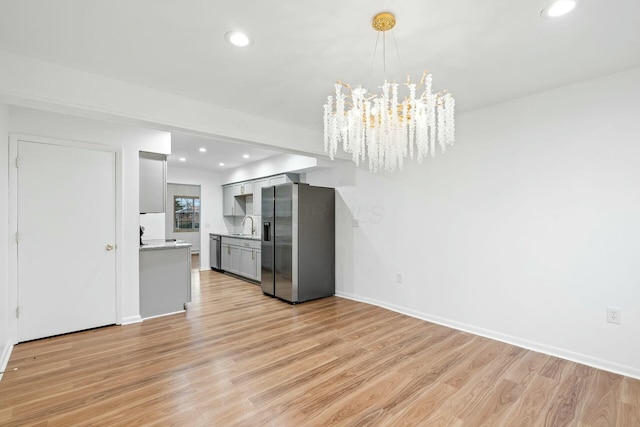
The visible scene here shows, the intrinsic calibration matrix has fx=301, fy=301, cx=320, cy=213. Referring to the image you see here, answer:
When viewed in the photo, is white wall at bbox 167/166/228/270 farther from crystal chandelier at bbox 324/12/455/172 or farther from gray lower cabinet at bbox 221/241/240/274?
crystal chandelier at bbox 324/12/455/172

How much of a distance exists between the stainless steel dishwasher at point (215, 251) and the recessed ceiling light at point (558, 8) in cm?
668

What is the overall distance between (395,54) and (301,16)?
829mm

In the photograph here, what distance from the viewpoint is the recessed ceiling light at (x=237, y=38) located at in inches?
81.0

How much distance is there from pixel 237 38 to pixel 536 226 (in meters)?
3.21

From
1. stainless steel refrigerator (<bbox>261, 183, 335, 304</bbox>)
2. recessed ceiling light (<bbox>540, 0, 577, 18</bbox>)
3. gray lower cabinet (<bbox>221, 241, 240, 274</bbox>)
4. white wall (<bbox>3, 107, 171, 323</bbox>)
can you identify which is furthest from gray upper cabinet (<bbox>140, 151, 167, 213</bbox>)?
recessed ceiling light (<bbox>540, 0, 577, 18</bbox>)

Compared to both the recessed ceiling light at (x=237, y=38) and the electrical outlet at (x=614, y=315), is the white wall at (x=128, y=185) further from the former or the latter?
the electrical outlet at (x=614, y=315)

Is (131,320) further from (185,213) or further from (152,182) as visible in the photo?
(185,213)

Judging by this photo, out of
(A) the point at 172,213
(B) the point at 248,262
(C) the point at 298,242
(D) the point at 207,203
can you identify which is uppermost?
(D) the point at 207,203

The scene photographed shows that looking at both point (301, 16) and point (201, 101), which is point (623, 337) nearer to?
point (301, 16)

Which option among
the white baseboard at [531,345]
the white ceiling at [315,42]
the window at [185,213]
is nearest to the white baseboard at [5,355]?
the white ceiling at [315,42]

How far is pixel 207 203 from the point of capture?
7.63 meters

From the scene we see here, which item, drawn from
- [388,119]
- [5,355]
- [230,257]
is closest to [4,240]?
[5,355]

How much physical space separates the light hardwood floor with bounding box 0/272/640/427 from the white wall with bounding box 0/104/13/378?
→ 18 centimetres

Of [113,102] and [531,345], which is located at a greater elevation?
[113,102]
